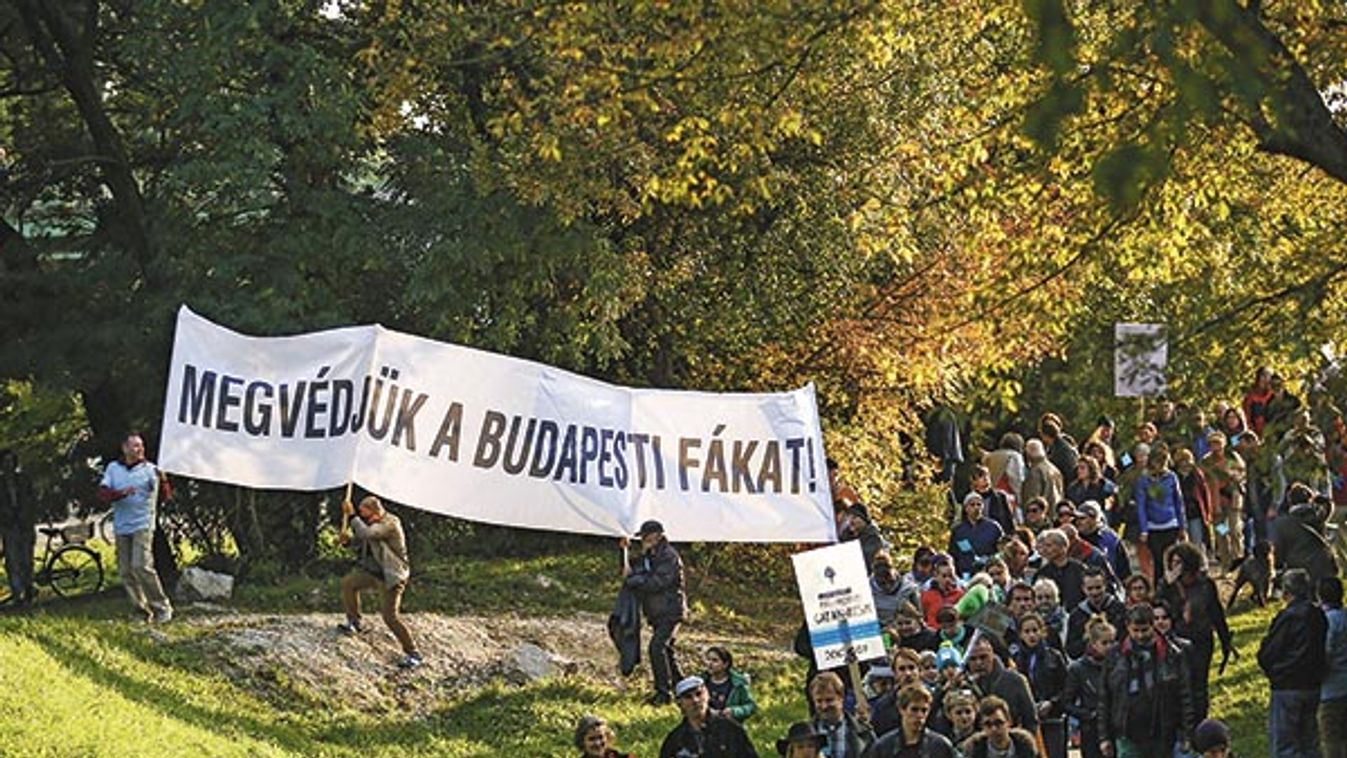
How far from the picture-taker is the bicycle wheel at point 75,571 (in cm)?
3209

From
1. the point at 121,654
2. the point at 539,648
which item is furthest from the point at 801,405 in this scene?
the point at 121,654

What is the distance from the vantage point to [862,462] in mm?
29562

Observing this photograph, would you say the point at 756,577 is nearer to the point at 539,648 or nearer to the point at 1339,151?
the point at 539,648

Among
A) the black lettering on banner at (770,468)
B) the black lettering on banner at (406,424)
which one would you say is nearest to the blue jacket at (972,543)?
the black lettering on banner at (770,468)

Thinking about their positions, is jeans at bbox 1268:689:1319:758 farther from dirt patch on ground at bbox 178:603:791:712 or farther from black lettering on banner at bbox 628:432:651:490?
dirt patch on ground at bbox 178:603:791:712

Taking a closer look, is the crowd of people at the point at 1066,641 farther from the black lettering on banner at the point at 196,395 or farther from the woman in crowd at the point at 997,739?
the black lettering on banner at the point at 196,395

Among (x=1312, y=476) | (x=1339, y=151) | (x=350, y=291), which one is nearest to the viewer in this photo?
(x=1339, y=151)

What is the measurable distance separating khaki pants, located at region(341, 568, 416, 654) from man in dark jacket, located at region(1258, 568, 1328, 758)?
7.79 meters

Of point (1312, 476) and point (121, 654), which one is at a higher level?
point (1312, 476)

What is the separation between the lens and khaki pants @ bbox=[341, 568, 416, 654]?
22.1m

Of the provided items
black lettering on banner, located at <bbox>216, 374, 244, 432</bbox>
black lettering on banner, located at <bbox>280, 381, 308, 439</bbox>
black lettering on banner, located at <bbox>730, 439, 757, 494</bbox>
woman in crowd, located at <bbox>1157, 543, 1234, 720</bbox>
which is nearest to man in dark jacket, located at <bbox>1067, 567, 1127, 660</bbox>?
woman in crowd, located at <bbox>1157, 543, 1234, 720</bbox>

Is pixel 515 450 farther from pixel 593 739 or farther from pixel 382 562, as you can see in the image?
pixel 593 739

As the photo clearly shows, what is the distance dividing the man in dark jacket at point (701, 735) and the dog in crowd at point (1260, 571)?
10355 millimetres

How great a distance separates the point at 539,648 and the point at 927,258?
793 cm
